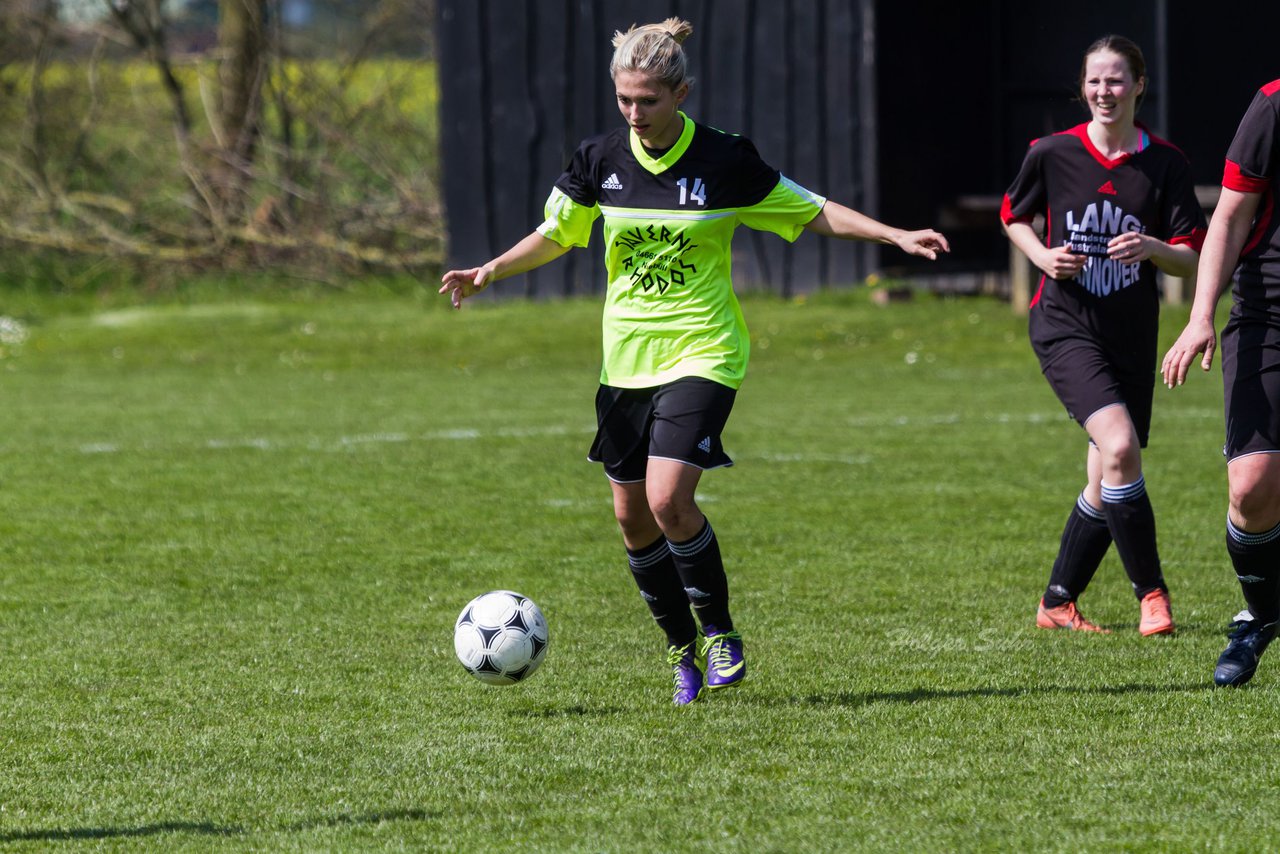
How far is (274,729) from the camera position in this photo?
4758 millimetres

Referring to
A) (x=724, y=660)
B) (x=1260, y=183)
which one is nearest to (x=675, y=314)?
(x=724, y=660)

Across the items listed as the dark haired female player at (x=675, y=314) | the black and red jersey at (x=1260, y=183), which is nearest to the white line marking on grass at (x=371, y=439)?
the dark haired female player at (x=675, y=314)

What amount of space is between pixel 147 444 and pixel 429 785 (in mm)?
7402

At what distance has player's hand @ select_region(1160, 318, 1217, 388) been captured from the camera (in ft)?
15.0

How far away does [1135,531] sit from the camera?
230 inches

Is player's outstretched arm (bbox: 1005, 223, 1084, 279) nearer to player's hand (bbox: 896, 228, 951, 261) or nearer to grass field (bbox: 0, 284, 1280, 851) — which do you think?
player's hand (bbox: 896, 228, 951, 261)

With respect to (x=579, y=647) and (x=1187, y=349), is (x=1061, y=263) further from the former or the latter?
(x=579, y=647)

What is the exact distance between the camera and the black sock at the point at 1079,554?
5969 millimetres

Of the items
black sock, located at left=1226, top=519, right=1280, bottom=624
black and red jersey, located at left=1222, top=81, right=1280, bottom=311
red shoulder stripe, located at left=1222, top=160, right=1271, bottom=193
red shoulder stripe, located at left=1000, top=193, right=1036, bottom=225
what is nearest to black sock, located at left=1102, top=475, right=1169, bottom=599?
black sock, located at left=1226, top=519, right=1280, bottom=624

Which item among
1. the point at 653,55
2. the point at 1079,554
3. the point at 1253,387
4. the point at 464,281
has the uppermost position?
the point at 653,55

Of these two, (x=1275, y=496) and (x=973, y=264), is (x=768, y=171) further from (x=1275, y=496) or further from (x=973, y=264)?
(x=973, y=264)

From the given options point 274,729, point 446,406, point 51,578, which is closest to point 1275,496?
point 274,729

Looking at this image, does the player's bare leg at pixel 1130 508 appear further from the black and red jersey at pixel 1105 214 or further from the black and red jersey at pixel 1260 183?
the black and red jersey at pixel 1260 183

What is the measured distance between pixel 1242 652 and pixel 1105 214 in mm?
1586
